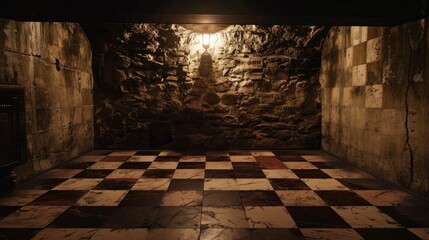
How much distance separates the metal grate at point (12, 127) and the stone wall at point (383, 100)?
421 centimetres

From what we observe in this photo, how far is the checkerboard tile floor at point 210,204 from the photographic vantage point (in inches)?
85.7

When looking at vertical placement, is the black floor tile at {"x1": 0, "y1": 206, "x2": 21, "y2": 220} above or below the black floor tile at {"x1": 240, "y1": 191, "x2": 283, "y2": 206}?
above

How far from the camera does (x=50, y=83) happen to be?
4008 millimetres

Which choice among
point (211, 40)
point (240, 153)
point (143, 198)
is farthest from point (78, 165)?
point (211, 40)

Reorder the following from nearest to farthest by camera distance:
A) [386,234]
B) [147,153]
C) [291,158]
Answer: [386,234] → [291,158] → [147,153]

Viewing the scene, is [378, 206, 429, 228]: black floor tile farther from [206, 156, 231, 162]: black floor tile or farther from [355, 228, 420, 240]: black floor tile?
[206, 156, 231, 162]: black floor tile

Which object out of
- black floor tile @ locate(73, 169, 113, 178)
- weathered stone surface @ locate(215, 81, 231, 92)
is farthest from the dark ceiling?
weathered stone surface @ locate(215, 81, 231, 92)

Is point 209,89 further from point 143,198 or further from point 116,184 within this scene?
point 143,198

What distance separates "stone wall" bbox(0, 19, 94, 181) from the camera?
10.8ft

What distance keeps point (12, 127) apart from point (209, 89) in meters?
3.27

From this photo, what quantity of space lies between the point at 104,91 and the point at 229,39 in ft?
8.41

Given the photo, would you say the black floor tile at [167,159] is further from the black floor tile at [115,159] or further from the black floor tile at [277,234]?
the black floor tile at [277,234]

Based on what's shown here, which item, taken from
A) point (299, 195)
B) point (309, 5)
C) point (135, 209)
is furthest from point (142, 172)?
point (309, 5)

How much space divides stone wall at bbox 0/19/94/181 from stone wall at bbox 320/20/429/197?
4294 millimetres
